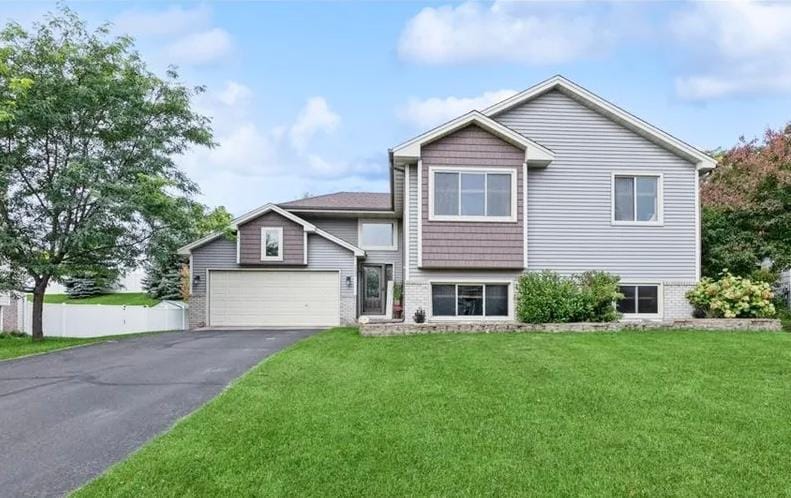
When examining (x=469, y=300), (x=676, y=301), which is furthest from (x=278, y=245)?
(x=676, y=301)

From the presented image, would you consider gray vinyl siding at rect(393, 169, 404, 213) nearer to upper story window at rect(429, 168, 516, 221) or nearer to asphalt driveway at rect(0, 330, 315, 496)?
upper story window at rect(429, 168, 516, 221)

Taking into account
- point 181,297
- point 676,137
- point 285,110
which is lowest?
point 181,297

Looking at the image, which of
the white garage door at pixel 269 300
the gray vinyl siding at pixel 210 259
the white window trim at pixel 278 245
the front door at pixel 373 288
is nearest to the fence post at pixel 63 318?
the gray vinyl siding at pixel 210 259

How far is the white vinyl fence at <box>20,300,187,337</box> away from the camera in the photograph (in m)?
18.6

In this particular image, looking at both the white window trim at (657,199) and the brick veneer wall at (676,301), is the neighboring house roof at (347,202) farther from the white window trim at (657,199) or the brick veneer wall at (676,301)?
the brick veneer wall at (676,301)

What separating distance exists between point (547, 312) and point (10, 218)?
48.8 feet

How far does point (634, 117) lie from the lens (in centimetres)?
1467

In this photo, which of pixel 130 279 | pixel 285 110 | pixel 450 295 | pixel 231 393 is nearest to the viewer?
pixel 231 393

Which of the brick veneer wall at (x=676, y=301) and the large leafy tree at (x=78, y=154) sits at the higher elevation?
the large leafy tree at (x=78, y=154)

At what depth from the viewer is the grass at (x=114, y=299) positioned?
29.8 metres

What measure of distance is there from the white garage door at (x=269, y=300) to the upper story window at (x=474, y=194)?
21.5 ft

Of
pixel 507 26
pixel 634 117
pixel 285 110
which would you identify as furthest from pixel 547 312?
pixel 285 110

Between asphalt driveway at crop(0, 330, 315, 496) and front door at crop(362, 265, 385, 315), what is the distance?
26.7 feet

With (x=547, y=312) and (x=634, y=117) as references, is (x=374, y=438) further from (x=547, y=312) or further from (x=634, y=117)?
(x=634, y=117)
